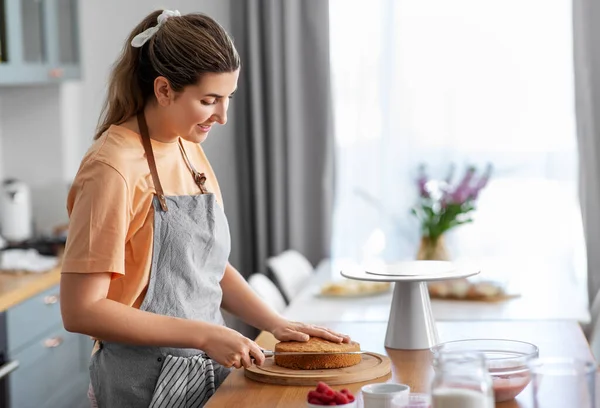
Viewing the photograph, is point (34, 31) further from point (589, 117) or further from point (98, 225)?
point (589, 117)

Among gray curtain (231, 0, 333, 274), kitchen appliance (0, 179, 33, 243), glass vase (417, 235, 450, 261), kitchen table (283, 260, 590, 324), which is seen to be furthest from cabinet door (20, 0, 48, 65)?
glass vase (417, 235, 450, 261)

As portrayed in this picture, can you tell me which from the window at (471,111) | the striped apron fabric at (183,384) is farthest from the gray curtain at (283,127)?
the striped apron fabric at (183,384)

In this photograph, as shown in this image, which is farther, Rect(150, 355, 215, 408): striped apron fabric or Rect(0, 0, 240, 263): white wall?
Rect(0, 0, 240, 263): white wall

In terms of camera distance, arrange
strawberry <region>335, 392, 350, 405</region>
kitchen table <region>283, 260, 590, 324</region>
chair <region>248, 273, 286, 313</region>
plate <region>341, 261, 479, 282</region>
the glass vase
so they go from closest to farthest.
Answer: strawberry <region>335, 392, 350, 405</region>
plate <region>341, 261, 479, 282</region>
kitchen table <region>283, 260, 590, 324</region>
chair <region>248, 273, 286, 313</region>
the glass vase

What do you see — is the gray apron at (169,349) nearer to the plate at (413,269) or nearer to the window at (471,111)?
the plate at (413,269)

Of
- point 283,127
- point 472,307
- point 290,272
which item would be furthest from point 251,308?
point 283,127

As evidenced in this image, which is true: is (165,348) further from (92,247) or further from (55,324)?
(55,324)

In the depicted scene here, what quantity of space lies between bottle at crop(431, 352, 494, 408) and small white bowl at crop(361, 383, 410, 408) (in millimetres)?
225

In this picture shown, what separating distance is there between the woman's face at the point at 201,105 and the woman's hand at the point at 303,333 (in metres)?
0.44

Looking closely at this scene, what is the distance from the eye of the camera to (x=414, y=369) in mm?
1804

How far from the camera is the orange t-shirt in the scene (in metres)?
1.68

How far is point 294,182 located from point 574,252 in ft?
4.28

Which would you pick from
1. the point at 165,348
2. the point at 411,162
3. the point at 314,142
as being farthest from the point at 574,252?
the point at 165,348

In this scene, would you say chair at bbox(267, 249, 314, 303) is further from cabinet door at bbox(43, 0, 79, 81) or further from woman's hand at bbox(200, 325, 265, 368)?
woman's hand at bbox(200, 325, 265, 368)
